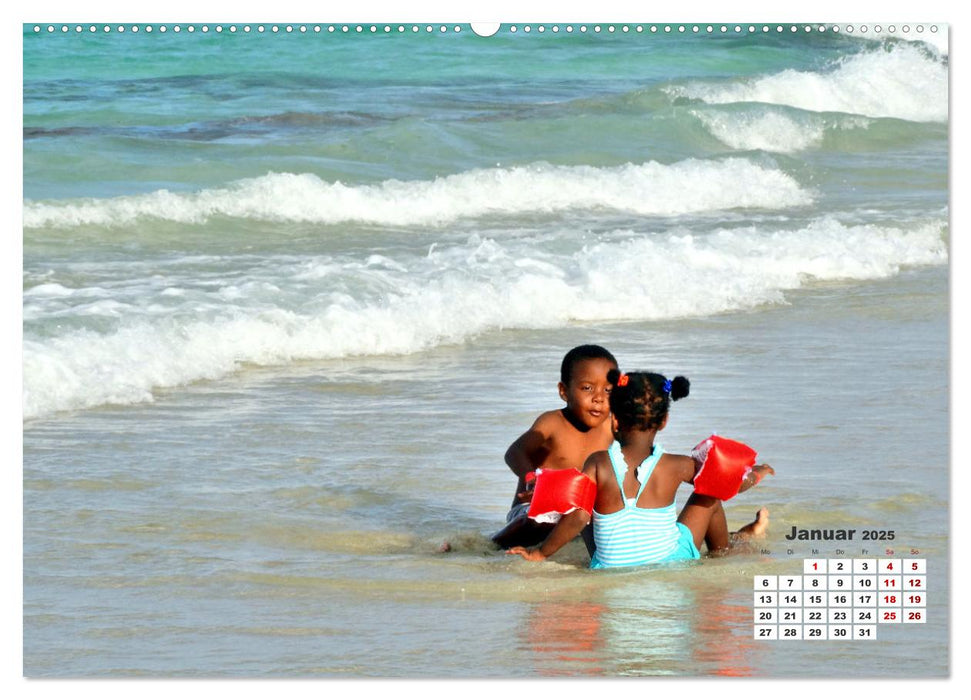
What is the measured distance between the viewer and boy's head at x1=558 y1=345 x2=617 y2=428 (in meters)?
3.88

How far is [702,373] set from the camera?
5535mm

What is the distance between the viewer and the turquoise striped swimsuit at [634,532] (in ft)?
12.2

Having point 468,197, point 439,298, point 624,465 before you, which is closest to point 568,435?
point 624,465

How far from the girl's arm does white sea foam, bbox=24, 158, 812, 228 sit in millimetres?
4437

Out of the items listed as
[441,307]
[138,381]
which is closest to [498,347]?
[441,307]

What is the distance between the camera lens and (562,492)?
3.70 metres

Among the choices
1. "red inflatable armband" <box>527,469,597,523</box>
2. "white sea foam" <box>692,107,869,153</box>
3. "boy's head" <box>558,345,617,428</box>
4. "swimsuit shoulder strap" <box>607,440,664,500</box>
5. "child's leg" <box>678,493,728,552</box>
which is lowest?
"child's leg" <box>678,493,728,552</box>

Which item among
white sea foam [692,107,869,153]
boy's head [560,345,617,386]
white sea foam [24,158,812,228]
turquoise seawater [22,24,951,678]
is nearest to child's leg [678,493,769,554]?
turquoise seawater [22,24,951,678]

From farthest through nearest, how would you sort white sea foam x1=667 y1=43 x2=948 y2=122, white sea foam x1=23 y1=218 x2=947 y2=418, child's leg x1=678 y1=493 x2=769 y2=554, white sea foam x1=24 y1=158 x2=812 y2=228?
white sea foam x1=667 y1=43 x2=948 y2=122
white sea foam x1=24 y1=158 x2=812 y2=228
white sea foam x1=23 y1=218 x2=947 y2=418
child's leg x1=678 y1=493 x2=769 y2=554

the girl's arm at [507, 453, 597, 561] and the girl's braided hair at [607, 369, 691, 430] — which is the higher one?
the girl's braided hair at [607, 369, 691, 430]

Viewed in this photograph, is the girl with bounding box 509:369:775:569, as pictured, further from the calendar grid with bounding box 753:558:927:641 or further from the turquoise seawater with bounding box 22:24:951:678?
the calendar grid with bounding box 753:558:927:641

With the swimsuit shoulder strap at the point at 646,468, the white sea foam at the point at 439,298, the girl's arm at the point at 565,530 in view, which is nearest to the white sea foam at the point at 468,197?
the white sea foam at the point at 439,298

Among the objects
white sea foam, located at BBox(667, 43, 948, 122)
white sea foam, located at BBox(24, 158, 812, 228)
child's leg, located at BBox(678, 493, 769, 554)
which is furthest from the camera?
white sea foam, located at BBox(667, 43, 948, 122)

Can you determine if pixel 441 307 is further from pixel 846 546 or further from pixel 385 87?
pixel 385 87
